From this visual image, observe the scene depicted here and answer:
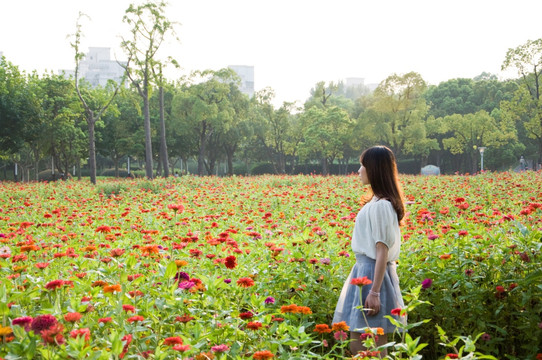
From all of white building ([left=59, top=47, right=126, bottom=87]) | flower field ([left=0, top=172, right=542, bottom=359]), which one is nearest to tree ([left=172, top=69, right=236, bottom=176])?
flower field ([left=0, top=172, right=542, bottom=359])

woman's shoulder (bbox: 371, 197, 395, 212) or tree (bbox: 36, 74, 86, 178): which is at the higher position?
tree (bbox: 36, 74, 86, 178)

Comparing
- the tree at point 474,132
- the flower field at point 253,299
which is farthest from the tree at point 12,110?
the tree at point 474,132

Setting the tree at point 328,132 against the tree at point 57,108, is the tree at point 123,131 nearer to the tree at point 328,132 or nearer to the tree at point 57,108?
the tree at point 57,108

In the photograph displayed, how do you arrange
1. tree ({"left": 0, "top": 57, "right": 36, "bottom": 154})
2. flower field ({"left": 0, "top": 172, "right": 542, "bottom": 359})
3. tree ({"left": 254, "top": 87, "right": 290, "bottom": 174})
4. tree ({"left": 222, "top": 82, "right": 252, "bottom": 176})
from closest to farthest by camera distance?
1. flower field ({"left": 0, "top": 172, "right": 542, "bottom": 359})
2. tree ({"left": 0, "top": 57, "right": 36, "bottom": 154})
3. tree ({"left": 222, "top": 82, "right": 252, "bottom": 176})
4. tree ({"left": 254, "top": 87, "right": 290, "bottom": 174})

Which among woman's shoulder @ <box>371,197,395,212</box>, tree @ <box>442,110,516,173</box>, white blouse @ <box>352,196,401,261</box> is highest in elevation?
tree @ <box>442,110,516,173</box>

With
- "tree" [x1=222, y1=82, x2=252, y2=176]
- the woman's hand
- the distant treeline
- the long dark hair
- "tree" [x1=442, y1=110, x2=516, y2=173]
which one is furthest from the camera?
"tree" [x1=222, y1=82, x2=252, y2=176]

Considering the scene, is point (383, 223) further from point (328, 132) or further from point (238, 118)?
point (328, 132)

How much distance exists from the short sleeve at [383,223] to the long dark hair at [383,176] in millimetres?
87

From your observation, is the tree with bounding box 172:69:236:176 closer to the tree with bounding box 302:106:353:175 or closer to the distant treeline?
the distant treeline

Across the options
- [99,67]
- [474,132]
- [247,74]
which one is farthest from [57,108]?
[99,67]

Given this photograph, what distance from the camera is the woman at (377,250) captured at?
277cm

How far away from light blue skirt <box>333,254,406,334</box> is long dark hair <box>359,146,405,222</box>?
14.4 inches

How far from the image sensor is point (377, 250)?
2.78m

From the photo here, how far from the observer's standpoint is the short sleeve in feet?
9.09
